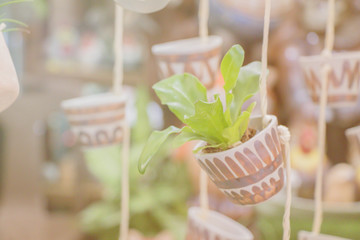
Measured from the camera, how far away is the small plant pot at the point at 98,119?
0.77 metres

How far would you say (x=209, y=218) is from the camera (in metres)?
0.72

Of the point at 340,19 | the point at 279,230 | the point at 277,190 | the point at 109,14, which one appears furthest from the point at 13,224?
the point at 277,190

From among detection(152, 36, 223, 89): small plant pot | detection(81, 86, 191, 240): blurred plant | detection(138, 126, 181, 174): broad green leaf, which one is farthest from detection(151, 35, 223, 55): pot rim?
detection(81, 86, 191, 240): blurred plant

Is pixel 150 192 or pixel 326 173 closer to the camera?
pixel 326 173

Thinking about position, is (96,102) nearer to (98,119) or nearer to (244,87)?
(98,119)

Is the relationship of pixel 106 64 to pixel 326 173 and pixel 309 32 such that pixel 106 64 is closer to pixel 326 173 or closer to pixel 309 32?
pixel 309 32

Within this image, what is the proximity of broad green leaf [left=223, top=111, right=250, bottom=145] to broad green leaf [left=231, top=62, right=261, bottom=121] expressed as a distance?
0.02 metres

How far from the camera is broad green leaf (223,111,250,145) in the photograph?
0.52 meters

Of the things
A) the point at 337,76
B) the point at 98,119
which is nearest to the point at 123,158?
the point at 98,119

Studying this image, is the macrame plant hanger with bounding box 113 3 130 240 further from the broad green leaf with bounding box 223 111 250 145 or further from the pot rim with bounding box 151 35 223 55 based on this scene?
the broad green leaf with bounding box 223 111 250 145

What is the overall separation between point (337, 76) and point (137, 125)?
1284 millimetres

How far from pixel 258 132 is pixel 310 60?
225 mm

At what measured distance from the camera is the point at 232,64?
20.9 inches

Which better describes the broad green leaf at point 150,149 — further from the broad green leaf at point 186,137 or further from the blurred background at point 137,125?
the blurred background at point 137,125
